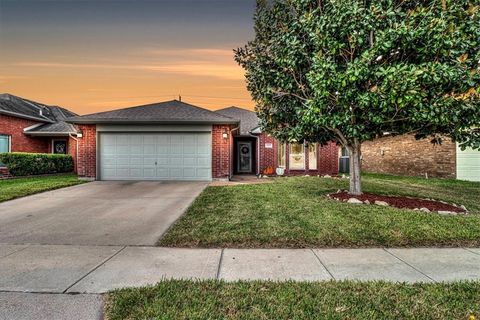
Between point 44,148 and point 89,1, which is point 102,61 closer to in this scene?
point 89,1

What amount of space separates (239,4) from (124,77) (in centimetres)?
736

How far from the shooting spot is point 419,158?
15203mm

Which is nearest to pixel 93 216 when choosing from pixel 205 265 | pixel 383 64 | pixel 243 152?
pixel 205 265

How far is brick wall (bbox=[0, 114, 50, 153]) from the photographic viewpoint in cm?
1488

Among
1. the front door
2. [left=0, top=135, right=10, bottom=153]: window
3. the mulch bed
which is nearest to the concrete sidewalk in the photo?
the mulch bed

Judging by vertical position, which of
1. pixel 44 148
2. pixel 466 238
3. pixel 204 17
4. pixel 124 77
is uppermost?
pixel 204 17

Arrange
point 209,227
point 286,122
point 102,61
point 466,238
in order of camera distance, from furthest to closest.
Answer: point 102,61, point 286,122, point 209,227, point 466,238

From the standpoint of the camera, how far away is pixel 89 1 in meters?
10.4

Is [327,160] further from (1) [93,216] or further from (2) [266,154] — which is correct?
(1) [93,216]

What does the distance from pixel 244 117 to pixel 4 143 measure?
47.5 feet

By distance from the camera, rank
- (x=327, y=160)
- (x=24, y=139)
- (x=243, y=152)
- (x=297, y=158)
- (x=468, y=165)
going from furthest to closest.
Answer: (x=243, y=152)
(x=24, y=139)
(x=297, y=158)
(x=327, y=160)
(x=468, y=165)

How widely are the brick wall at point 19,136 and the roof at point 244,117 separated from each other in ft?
39.6

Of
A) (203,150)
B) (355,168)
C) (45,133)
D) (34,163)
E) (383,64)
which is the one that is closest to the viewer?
(383,64)

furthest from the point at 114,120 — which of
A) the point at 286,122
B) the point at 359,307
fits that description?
the point at 359,307
